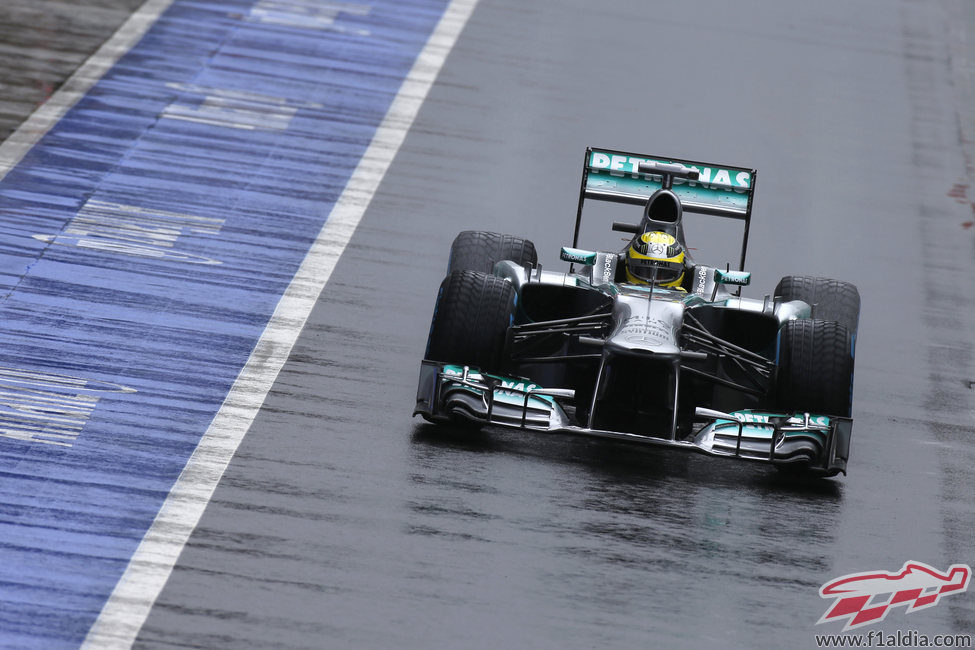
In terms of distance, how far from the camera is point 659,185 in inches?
466

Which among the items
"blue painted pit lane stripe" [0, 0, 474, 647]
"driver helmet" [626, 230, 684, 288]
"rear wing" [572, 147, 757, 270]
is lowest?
"blue painted pit lane stripe" [0, 0, 474, 647]

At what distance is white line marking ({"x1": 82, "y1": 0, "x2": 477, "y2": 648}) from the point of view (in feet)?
25.6

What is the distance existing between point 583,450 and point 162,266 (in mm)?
4817

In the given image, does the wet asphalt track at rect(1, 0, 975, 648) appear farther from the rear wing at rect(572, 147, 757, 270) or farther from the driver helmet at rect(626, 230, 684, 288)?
the rear wing at rect(572, 147, 757, 270)

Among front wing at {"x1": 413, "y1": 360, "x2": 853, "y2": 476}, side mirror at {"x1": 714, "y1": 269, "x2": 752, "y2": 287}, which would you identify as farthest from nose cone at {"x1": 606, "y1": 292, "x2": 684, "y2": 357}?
side mirror at {"x1": 714, "y1": 269, "x2": 752, "y2": 287}

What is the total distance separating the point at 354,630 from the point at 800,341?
3.94 m

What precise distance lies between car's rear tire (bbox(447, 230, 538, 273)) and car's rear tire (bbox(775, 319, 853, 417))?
99.8 inches

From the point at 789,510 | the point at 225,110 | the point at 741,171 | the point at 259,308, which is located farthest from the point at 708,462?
the point at 225,110

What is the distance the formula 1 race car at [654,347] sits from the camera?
948 centimetres

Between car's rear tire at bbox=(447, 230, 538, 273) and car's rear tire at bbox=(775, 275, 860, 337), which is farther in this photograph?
car's rear tire at bbox=(447, 230, 538, 273)

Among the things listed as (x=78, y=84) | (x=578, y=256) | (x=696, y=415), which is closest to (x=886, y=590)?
(x=696, y=415)

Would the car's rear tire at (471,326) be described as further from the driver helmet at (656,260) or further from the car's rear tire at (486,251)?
the car's rear tire at (486,251)

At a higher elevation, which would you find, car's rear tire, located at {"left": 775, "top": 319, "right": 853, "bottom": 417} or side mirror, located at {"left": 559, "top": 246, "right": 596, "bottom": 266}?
side mirror, located at {"left": 559, "top": 246, "right": 596, "bottom": 266}

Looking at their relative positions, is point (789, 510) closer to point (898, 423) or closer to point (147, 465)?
point (898, 423)
